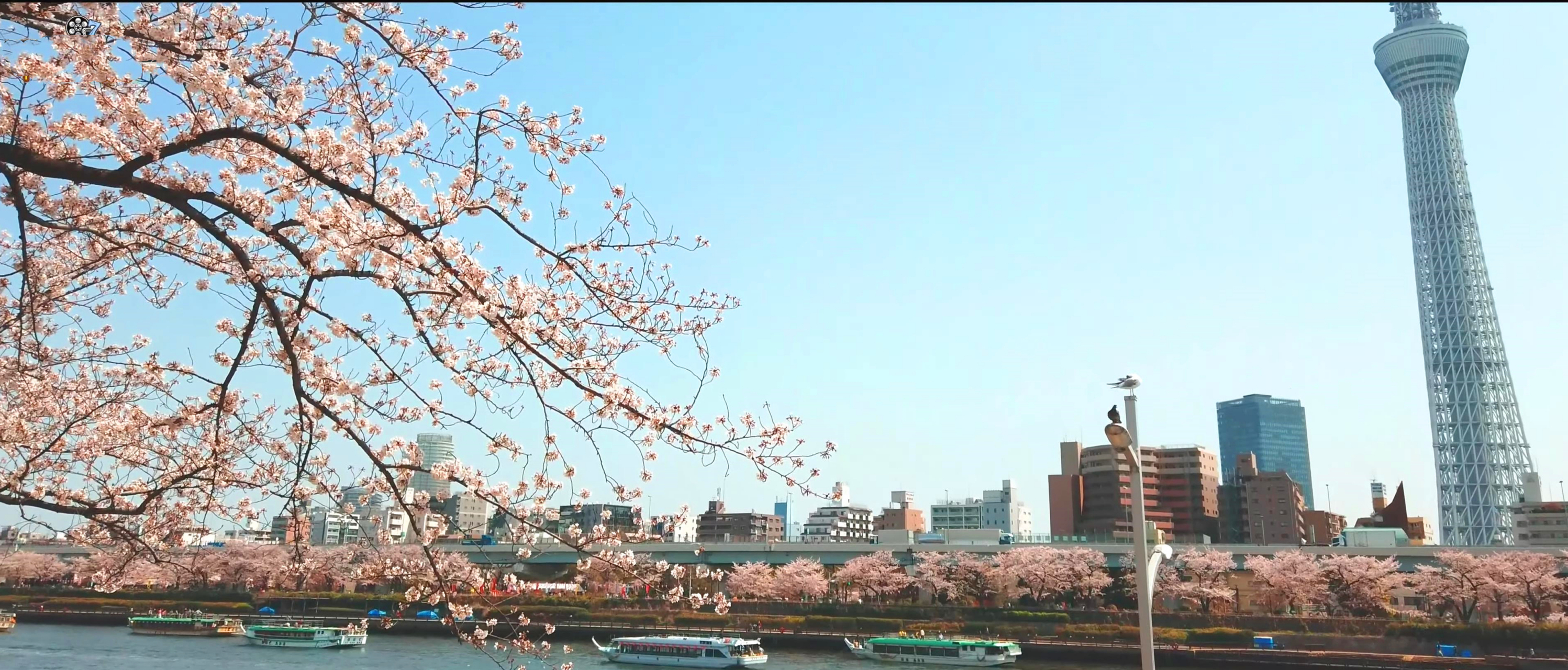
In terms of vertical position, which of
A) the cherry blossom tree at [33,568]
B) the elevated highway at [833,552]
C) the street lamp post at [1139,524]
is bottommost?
the cherry blossom tree at [33,568]

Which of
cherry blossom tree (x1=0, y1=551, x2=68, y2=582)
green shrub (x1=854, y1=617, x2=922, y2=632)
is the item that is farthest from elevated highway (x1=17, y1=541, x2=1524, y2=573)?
green shrub (x1=854, y1=617, x2=922, y2=632)

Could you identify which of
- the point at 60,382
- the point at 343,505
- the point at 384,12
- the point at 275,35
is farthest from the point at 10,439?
the point at 384,12

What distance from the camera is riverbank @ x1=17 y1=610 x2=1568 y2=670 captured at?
3738 cm

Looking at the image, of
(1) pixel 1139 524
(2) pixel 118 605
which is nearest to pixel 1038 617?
(1) pixel 1139 524

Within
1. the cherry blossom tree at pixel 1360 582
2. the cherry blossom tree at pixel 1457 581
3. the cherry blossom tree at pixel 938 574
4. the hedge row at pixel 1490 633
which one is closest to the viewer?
the hedge row at pixel 1490 633

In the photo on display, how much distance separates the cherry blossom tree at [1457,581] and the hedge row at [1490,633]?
5.43 m

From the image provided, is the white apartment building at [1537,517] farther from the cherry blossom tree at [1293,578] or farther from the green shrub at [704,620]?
the green shrub at [704,620]

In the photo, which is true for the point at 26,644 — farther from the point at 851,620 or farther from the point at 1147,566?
the point at 1147,566

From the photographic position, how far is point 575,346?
614cm

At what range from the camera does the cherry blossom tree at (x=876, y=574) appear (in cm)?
6088

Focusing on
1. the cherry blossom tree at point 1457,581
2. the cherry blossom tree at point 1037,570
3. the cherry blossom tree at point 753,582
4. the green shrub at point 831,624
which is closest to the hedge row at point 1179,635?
the cherry blossom tree at point 1037,570

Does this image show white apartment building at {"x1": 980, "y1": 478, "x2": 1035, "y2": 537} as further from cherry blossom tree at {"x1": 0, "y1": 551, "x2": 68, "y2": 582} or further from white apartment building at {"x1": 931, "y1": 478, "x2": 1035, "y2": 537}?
cherry blossom tree at {"x1": 0, "y1": 551, "x2": 68, "y2": 582}

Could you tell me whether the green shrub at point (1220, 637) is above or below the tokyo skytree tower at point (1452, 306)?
below

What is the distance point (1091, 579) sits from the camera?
5494cm
